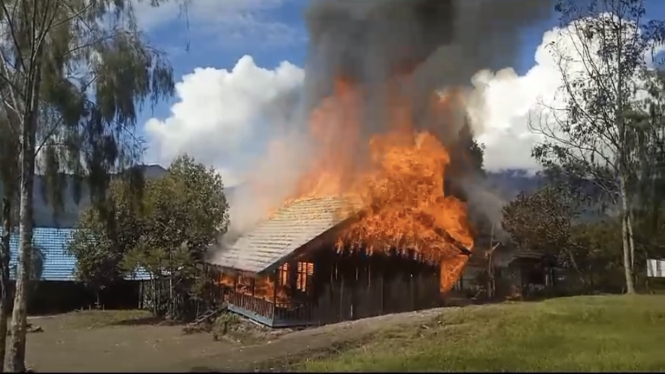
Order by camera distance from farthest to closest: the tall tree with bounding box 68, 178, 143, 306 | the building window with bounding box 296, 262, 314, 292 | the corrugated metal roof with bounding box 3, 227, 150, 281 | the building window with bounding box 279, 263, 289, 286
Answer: the corrugated metal roof with bounding box 3, 227, 150, 281, the tall tree with bounding box 68, 178, 143, 306, the building window with bounding box 279, 263, 289, 286, the building window with bounding box 296, 262, 314, 292

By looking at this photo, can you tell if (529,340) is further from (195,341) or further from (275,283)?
(195,341)

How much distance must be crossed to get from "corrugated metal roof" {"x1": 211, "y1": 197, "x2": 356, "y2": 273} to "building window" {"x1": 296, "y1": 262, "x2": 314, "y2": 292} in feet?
2.84

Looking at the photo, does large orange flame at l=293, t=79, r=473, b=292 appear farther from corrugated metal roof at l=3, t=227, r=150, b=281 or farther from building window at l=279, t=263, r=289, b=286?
corrugated metal roof at l=3, t=227, r=150, b=281

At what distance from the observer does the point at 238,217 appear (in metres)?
32.2

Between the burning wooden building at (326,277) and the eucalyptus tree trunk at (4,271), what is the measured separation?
6.91 metres

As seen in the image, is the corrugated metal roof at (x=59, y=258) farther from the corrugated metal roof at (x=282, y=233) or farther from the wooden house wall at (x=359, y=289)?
the wooden house wall at (x=359, y=289)

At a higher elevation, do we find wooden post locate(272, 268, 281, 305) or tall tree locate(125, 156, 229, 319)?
tall tree locate(125, 156, 229, 319)

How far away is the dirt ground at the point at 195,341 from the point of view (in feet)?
52.0

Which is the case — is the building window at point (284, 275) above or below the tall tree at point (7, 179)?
below

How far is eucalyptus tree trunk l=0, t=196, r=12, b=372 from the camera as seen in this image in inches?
627

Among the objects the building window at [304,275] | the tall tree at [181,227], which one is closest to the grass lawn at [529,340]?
the building window at [304,275]

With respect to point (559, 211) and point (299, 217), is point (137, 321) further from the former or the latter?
point (559, 211)

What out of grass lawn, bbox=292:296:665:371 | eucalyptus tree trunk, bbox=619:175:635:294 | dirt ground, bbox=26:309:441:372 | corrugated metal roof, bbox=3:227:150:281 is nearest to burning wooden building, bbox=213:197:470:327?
dirt ground, bbox=26:309:441:372

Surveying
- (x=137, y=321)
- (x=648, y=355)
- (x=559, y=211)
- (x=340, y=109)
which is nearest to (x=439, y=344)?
(x=648, y=355)
